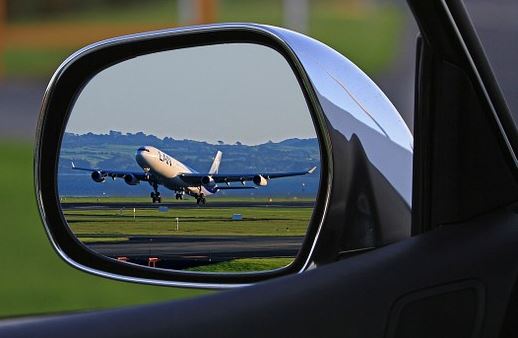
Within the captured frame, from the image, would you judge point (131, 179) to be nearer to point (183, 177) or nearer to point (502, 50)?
point (183, 177)

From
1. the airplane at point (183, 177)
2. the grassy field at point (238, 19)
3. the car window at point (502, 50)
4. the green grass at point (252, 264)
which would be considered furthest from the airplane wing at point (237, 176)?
the grassy field at point (238, 19)

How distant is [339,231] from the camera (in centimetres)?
143

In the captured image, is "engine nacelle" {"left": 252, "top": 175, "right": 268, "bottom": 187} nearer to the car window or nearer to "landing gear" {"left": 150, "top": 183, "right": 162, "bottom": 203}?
"landing gear" {"left": 150, "top": 183, "right": 162, "bottom": 203}

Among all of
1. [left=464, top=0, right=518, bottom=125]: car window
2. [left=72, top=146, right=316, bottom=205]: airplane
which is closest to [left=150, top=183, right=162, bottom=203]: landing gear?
[left=72, top=146, right=316, bottom=205]: airplane

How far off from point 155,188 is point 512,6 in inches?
31.3

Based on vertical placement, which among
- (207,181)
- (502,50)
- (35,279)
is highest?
(502,50)

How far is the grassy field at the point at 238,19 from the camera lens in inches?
806

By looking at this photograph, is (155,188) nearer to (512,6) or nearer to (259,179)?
(259,179)

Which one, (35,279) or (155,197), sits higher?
(155,197)

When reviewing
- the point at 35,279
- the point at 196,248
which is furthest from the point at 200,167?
the point at 35,279

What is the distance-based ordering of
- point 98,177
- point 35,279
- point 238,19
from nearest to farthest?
point 98,177 < point 35,279 < point 238,19

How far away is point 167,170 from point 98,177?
0.36ft

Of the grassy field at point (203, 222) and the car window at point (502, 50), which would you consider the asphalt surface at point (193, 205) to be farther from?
the car window at point (502, 50)

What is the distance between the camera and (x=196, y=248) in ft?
4.92
